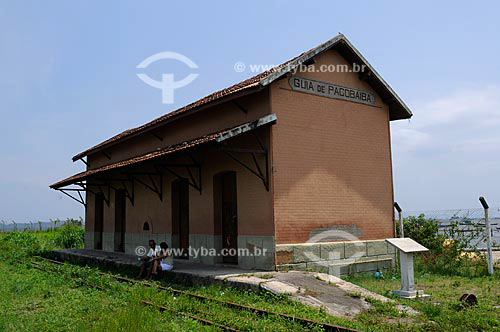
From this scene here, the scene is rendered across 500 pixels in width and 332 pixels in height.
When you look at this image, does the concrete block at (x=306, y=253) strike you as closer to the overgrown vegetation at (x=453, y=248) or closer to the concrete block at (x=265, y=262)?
the concrete block at (x=265, y=262)

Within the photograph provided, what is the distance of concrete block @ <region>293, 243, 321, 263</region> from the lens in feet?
35.8

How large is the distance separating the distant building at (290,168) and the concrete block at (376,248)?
0.03 m

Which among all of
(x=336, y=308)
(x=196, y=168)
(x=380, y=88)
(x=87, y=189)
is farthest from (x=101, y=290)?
(x=87, y=189)

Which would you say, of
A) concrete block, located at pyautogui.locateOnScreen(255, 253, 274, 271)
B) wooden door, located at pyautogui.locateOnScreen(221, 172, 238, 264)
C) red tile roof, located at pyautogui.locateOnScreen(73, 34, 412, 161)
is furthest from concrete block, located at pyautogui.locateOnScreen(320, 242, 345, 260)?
red tile roof, located at pyautogui.locateOnScreen(73, 34, 412, 161)

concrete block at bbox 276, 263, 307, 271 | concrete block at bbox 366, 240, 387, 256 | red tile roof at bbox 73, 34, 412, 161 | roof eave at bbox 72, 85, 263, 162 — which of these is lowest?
concrete block at bbox 276, 263, 307, 271

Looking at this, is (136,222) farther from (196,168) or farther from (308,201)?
(308,201)

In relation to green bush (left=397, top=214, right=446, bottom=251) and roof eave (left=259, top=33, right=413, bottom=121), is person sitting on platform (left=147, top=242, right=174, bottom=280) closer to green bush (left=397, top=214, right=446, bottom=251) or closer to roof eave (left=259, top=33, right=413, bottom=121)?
roof eave (left=259, top=33, right=413, bottom=121)

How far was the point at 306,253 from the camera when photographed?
11.1 metres

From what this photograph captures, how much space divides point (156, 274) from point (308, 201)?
160 inches

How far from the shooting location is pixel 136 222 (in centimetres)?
1650

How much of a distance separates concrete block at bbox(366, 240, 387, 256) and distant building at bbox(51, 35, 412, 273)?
27 mm

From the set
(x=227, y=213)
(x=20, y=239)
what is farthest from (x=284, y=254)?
(x=20, y=239)

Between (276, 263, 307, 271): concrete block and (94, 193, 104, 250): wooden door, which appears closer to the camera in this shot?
(276, 263, 307, 271): concrete block

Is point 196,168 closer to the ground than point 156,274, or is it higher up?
higher up
